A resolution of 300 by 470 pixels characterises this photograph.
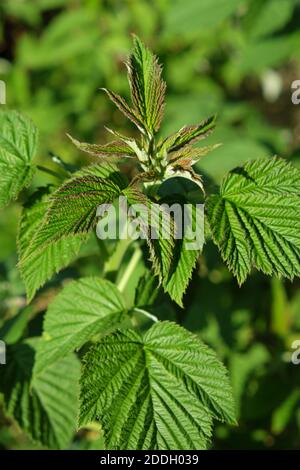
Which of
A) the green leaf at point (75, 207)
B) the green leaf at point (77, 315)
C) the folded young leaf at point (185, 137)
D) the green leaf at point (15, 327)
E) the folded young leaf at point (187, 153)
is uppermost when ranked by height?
the folded young leaf at point (185, 137)

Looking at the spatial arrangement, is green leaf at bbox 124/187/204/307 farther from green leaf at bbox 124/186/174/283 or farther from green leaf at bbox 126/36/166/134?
green leaf at bbox 126/36/166/134

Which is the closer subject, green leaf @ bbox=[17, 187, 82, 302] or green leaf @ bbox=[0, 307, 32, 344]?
green leaf @ bbox=[17, 187, 82, 302]

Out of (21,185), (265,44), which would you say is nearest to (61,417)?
(21,185)

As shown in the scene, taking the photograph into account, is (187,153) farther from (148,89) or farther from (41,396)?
(41,396)

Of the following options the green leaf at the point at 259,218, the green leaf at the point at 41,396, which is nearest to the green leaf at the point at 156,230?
the green leaf at the point at 259,218

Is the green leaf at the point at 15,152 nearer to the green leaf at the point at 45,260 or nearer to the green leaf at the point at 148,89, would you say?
the green leaf at the point at 45,260

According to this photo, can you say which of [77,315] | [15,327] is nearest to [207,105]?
[15,327]

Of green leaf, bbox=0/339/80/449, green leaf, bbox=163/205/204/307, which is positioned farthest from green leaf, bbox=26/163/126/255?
green leaf, bbox=0/339/80/449
